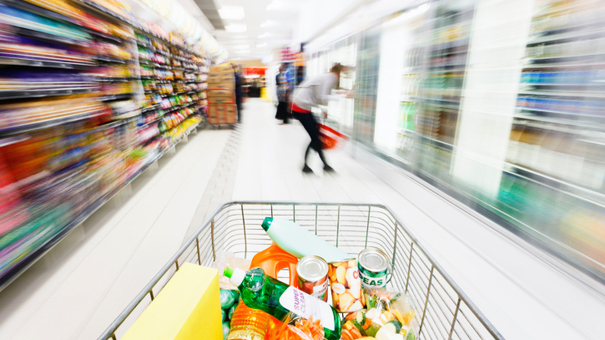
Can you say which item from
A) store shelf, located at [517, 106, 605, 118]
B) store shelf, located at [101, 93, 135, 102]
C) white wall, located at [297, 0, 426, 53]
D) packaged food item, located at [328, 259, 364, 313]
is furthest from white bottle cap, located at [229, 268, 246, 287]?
white wall, located at [297, 0, 426, 53]

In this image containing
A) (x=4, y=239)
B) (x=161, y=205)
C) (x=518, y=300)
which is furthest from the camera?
(x=161, y=205)

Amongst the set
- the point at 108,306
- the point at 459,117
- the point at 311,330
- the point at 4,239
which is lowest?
the point at 108,306

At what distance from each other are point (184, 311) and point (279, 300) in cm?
20

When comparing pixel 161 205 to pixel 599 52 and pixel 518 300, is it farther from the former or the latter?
pixel 599 52

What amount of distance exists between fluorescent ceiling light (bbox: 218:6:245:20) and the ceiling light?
126 centimetres

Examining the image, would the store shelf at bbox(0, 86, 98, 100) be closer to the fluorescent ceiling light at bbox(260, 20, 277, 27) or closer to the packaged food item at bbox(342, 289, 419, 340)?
the packaged food item at bbox(342, 289, 419, 340)

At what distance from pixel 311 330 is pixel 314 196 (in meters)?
2.29

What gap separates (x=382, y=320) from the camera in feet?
2.24

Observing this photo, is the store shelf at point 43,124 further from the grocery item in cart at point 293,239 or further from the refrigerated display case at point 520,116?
the refrigerated display case at point 520,116

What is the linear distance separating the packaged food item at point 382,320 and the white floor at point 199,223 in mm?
939

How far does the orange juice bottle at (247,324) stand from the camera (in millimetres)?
675

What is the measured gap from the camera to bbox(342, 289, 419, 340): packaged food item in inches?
26.1

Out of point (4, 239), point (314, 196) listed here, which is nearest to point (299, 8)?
point (314, 196)

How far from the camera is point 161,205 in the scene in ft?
8.81
